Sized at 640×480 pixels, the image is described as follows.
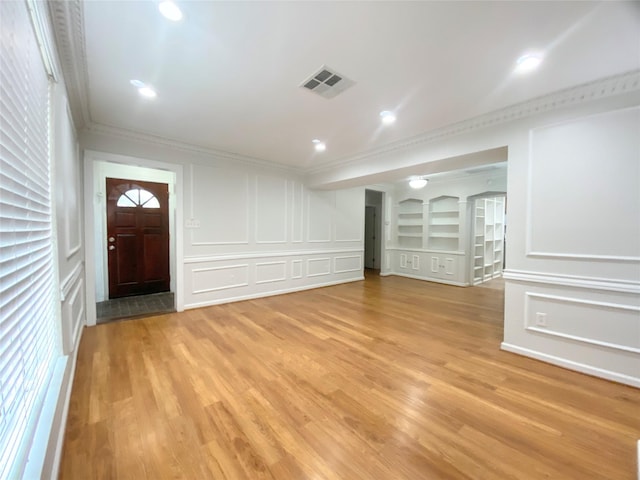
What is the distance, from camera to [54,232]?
1692 mm

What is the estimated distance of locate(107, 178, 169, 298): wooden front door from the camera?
15.6 ft

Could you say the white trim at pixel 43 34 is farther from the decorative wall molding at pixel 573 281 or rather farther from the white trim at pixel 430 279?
the white trim at pixel 430 279

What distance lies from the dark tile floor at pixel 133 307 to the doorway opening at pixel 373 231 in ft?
19.0

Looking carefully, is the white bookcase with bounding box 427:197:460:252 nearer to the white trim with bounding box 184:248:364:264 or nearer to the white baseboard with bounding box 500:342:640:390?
the white trim with bounding box 184:248:364:264

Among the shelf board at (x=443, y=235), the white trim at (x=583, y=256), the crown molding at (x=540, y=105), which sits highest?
the crown molding at (x=540, y=105)

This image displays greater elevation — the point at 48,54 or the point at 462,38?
the point at 462,38

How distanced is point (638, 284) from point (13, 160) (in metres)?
A: 3.92

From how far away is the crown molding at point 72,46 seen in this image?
60.9 inches

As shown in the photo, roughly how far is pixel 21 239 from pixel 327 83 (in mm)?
2182

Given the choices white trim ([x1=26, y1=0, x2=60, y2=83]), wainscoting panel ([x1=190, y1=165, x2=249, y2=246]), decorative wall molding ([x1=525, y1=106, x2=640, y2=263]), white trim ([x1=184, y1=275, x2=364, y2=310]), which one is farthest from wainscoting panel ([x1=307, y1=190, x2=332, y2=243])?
white trim ([x1=26, y1=0, x2=60, y2=83])

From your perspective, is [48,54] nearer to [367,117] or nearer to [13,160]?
[13,160]

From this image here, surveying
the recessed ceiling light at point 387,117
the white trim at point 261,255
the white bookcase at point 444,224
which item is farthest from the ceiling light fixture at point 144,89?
the white bookcase at point 444,224

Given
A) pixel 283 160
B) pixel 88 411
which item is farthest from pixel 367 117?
pixel 88 411

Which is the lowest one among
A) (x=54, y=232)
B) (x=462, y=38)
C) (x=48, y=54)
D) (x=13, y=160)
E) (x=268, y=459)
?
(x=268, y=459)
